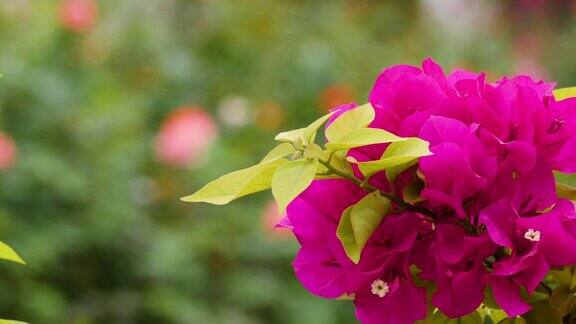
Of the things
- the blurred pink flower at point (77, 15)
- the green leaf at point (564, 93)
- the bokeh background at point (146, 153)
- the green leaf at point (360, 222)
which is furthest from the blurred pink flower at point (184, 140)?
the green leaf at point (360, 222)

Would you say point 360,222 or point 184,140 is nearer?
point 360,222

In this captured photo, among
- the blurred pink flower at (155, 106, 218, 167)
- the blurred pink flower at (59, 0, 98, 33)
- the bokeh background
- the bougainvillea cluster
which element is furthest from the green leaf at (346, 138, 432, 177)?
the blurred pink flower at (59, 0, 98, 33)

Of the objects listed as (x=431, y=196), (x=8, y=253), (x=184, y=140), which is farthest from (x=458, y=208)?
(x=184, y=140)

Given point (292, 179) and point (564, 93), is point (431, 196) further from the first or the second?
point (564, 93)

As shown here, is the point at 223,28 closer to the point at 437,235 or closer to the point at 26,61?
the point at 26,61

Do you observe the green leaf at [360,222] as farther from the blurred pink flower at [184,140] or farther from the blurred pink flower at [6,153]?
the blurred pink flower at [184,140]

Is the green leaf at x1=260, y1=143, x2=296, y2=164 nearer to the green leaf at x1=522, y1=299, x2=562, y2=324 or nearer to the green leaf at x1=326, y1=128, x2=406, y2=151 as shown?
the green leaf at x1=326, y1=128, x2=406, y2=151
